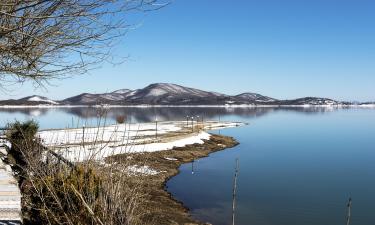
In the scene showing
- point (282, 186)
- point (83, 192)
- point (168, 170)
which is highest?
point (83, 192)

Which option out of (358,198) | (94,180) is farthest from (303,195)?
(94,180)

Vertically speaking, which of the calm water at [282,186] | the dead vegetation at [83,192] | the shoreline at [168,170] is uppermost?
the dead vegetation at [83,192]

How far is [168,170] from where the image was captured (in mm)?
35312

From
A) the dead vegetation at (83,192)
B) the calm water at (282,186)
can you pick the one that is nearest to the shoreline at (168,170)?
the dead vegetation at (83,192)

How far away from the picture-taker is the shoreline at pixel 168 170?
1922 cm

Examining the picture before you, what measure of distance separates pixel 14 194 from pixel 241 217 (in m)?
12.4

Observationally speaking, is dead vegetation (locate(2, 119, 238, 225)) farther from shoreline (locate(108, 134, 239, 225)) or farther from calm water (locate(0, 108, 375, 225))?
calm water (locate(0, 108, 375, 225))

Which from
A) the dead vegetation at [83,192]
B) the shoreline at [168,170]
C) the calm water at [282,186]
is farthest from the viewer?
the calm water at [282,186]

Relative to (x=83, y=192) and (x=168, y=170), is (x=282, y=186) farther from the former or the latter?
(x=83, y=192)

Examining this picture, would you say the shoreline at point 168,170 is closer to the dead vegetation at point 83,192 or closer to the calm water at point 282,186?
the dead vegetation at point 83,192

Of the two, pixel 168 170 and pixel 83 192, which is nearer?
pixel 83 192

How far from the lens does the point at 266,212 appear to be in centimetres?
2358

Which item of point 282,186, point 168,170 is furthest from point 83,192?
point 168,170

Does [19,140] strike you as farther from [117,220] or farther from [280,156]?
[280,156]
